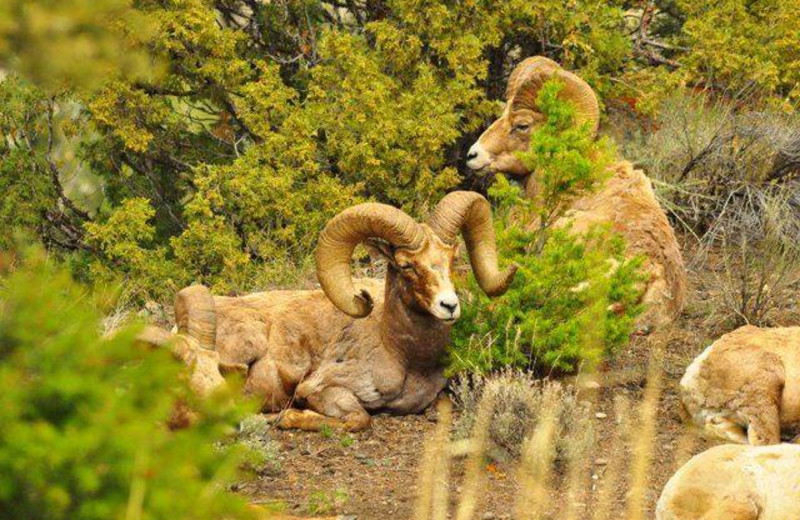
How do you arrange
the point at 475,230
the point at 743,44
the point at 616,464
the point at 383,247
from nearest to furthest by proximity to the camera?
1. the point at 616,464
2. the point at 383,247
3. the point at 475,230
4. the point at 743,44

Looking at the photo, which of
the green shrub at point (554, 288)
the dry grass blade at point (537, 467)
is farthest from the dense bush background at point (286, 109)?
the dry grass blade at point (537, 467)

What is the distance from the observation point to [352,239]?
356 inches

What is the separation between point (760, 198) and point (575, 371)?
4.30 meters

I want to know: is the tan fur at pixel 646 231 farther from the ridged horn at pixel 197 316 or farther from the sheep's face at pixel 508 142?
the ridged horn at pixel 197 316

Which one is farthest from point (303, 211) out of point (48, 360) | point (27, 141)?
point (48, 360)

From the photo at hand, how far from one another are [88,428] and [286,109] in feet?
32.4

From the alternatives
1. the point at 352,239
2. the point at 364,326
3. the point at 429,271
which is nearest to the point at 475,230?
the point at 429,271

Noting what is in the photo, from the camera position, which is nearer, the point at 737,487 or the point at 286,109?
the point at 737,487

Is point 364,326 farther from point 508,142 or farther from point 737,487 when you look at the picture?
point 737,487

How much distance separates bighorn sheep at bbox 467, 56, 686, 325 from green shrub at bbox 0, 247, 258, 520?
6.66 m

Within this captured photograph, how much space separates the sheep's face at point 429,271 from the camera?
867cm

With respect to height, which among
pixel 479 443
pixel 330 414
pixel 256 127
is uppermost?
pixel 479 443

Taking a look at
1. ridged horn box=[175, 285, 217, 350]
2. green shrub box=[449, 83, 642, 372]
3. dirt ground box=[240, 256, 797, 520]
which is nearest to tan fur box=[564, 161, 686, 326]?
dirt ground box=[240, 256, 797, 520]

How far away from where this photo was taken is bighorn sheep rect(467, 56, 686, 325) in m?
10.6
